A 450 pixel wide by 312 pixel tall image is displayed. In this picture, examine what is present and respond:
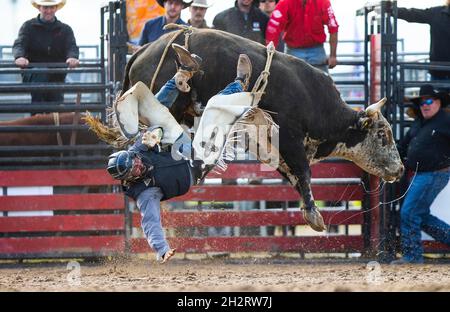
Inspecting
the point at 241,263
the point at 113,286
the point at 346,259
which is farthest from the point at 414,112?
the point at 113,286

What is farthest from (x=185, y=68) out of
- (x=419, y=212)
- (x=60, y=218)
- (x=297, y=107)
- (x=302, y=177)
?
(x=419, y=212)

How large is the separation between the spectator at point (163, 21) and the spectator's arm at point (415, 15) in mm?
2125

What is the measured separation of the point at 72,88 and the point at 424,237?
146 inches

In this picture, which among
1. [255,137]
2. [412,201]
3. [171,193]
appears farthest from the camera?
[412,201]

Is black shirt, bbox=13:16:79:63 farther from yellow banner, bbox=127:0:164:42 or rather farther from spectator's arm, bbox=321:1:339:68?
spectator's arm, bbox=321:1:339:68

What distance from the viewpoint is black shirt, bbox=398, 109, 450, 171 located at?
854cm

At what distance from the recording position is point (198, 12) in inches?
335

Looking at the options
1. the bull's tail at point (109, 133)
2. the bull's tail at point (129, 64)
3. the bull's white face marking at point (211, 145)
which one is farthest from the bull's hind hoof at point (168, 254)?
the bull's tail at point (129, 64)

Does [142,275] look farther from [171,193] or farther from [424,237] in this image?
[424,237]

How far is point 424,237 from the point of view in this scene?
9.01 m

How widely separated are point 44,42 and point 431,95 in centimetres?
376

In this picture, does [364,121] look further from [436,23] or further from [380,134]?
[436,23]

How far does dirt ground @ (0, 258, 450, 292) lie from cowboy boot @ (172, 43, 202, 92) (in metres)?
1.43

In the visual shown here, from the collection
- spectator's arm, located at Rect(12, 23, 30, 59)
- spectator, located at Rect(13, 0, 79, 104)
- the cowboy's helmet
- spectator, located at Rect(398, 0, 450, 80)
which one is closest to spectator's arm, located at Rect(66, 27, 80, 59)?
spectator, located at Rect(13, 0, 79, 104)
